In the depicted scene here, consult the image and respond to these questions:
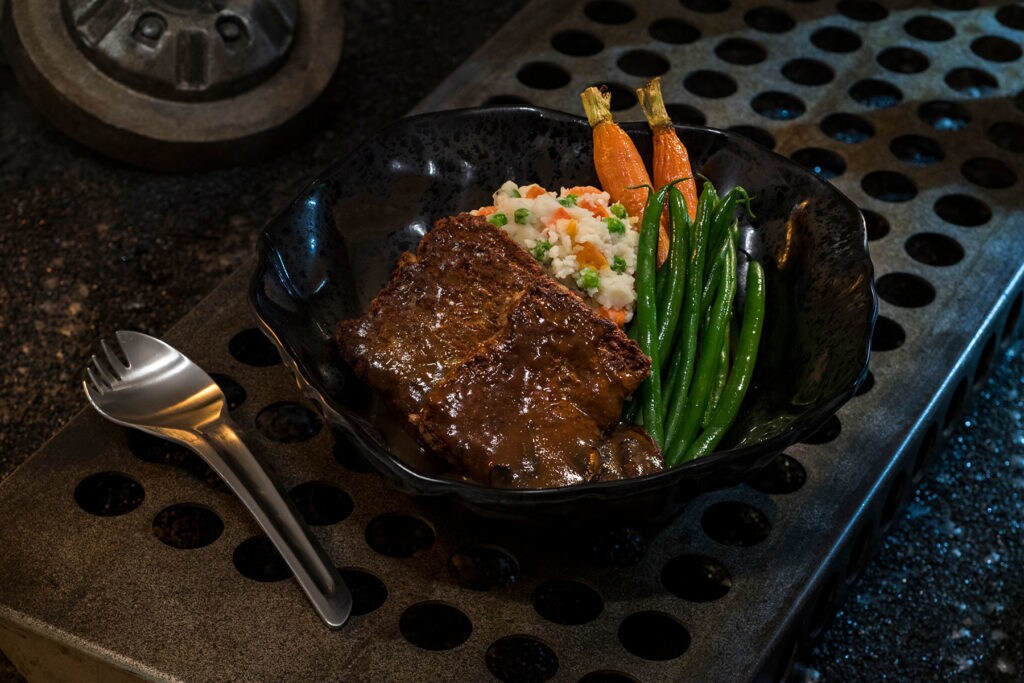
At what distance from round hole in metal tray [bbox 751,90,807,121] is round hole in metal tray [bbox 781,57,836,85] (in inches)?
2.7

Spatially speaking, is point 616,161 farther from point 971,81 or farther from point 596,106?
point 971,81

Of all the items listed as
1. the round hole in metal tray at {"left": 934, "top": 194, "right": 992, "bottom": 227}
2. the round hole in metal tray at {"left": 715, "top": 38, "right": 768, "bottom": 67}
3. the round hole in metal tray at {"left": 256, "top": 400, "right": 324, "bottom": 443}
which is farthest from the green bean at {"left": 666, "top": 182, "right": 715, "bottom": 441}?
the round hole in metal tray at {"left": 715, "top": 38, "right": 768, "bottom": 67}

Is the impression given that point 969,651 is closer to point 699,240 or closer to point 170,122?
point 699,240

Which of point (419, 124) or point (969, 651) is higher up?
point (419, 124)

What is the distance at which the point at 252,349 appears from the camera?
1.66 m

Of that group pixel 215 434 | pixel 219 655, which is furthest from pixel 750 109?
pixel 219 655

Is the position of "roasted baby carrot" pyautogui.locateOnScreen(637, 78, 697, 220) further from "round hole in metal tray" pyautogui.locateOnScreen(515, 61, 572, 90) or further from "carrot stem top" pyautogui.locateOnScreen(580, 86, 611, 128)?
"round hole in metal tray" pyautogui.locateOnScreen(515, 61, 572, 90)

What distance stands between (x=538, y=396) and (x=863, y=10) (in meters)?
1.42

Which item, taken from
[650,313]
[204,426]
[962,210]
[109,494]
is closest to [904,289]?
[962,210]

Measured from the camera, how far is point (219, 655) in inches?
48.6

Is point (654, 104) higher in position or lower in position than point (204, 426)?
higher

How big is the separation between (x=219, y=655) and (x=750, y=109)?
1286 millimetres

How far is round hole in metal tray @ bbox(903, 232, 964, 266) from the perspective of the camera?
181cm

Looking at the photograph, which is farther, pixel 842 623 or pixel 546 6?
pixel 546 6
